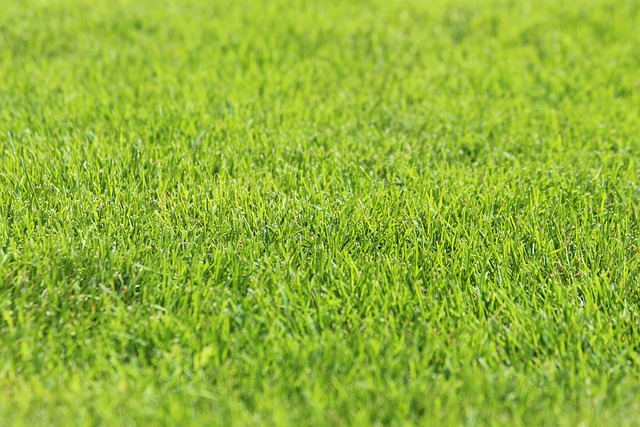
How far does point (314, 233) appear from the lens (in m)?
2.96

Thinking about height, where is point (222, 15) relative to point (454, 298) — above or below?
above

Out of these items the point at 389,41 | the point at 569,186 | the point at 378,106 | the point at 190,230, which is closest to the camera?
the point at 190,230

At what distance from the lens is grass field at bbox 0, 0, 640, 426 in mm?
2213

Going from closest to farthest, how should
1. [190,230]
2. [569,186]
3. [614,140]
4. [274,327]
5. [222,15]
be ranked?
[274,327] → [190,230] → [569,186] → [614,140] → [222,15]

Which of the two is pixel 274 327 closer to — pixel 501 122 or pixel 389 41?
pixel 501 122

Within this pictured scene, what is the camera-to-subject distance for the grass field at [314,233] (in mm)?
2213

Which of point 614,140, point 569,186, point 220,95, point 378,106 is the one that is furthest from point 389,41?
Result: point 569,186

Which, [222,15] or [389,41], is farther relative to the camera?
[222,15]

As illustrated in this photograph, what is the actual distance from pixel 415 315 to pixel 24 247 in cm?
151

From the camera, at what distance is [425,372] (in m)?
2.27

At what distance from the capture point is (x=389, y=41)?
205 inches

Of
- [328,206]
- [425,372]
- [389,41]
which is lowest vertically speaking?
[425,372]

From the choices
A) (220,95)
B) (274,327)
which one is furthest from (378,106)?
(274,327)

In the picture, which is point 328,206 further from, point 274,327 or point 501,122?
point 501,122
